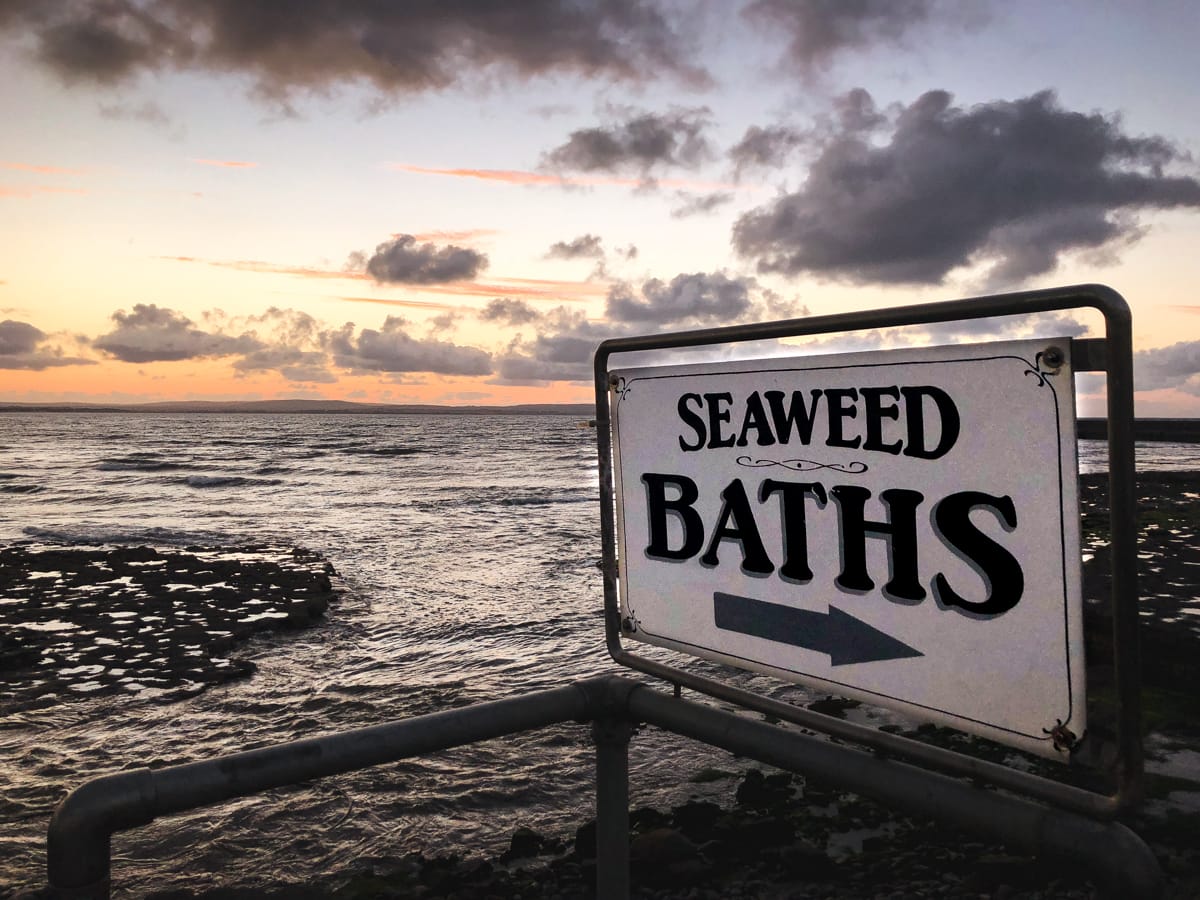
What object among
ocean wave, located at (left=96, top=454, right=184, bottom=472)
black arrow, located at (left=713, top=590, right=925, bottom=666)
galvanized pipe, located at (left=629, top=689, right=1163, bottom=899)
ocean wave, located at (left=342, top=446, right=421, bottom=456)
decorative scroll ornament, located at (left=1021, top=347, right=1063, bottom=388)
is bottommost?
ocean wave, located at (left=342, top=446, right=421, bottom=456)

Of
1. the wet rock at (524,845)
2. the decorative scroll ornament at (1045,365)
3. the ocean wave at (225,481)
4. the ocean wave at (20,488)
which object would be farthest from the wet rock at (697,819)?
the ocean wave at (20,488)

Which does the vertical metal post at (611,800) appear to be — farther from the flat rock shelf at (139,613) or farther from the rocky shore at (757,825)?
the flat rock shelf at (139,613)

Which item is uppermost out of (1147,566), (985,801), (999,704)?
(999,704)

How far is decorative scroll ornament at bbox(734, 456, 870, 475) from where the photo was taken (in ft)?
5.42

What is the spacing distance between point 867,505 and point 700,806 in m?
5.30

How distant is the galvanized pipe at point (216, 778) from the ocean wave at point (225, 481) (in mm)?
41216

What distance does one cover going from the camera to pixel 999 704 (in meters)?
1.45

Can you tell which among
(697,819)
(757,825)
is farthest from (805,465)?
(697,819)

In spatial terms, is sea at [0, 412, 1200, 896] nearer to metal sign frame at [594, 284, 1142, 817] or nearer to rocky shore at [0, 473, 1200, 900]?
rocky shore at [0, 473, 1200, 900]

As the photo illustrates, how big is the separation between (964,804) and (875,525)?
513 mm

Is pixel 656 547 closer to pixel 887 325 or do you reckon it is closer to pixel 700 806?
pixel 887 325

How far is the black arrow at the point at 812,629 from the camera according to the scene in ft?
5.33

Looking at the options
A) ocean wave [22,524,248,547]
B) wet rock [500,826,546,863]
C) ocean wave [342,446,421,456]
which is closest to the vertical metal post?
wet rock [500,826,546,863]

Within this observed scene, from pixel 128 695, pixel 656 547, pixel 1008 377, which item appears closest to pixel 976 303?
pixel 1008 377
